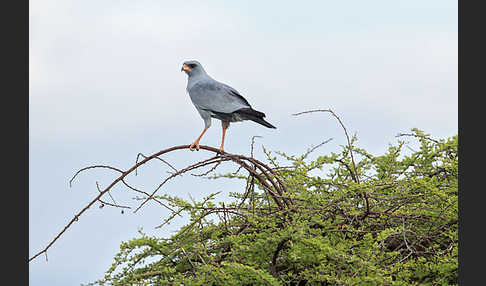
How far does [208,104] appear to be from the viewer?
4480 mm

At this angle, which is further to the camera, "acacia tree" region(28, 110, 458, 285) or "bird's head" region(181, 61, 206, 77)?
"bird's head" region(181, 61, 206, 77)

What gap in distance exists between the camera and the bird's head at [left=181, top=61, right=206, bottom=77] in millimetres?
4930

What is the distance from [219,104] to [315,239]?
140 cm

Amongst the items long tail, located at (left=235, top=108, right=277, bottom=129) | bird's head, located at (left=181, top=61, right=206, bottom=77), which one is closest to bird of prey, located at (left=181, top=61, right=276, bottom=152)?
long tail, located at (left=235, top=108, right=277, bottom=129)

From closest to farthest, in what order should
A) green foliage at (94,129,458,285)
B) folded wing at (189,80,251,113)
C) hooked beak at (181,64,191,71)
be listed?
green foliage at (94,129,458,285) < folded wing at (189,80,251,113) < hooked beak at (181,64,191,71)

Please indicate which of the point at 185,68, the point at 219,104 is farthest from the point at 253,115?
the point at 185,68

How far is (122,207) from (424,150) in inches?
92.5

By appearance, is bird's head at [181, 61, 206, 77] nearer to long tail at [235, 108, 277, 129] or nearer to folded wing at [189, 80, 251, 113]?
folded wing at [189, 80, 251, 113]

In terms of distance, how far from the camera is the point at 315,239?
3473 millimetres

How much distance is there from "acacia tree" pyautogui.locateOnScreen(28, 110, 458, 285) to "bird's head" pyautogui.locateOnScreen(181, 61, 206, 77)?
105 cm

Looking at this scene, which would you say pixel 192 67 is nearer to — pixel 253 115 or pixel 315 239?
pixel 253 115

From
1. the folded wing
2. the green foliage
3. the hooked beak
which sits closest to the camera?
the green foliage

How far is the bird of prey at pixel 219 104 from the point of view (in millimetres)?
4277

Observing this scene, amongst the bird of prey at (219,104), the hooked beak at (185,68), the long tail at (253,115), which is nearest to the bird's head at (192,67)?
the hooked beak at (185,68)
